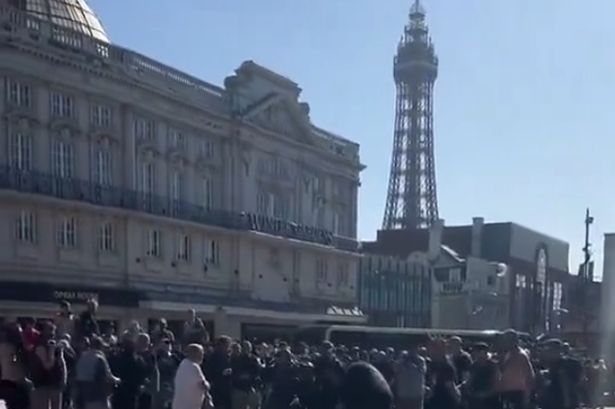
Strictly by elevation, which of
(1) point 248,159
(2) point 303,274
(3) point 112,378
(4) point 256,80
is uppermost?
(4) point 256,80

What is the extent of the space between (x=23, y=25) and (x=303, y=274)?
2276 cm

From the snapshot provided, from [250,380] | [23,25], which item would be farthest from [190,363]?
[23,25]

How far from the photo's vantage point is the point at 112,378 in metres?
13.7

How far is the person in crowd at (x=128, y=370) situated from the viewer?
14820 millimetres

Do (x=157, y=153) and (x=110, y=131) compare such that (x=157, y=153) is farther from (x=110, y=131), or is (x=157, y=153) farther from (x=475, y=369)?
(x=475, y=369)

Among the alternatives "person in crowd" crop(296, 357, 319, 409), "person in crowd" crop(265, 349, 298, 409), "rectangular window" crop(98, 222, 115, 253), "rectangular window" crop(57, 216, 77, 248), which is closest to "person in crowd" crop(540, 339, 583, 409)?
"person in crowd" crop(296, 357, 319, 409)

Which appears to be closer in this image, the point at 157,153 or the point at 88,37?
the point at 88,37

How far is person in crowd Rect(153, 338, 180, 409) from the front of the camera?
53.7ft

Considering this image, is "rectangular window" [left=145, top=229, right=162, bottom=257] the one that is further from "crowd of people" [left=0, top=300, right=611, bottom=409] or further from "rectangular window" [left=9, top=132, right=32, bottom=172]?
"crowd of people" [left=0, top=300, right=611, bottom=409]

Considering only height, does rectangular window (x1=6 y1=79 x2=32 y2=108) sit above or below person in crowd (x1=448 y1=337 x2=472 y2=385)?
above

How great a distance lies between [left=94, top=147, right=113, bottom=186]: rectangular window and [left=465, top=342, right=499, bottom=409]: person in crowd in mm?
27206

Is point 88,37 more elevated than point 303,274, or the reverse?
point 88,37

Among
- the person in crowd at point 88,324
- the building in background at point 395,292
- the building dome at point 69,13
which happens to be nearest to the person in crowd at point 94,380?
the person in crowd at point 88,324

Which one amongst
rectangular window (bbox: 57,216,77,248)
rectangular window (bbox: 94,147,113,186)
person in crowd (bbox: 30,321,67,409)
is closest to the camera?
person in crowd (bbox: 30,321,67,409)
